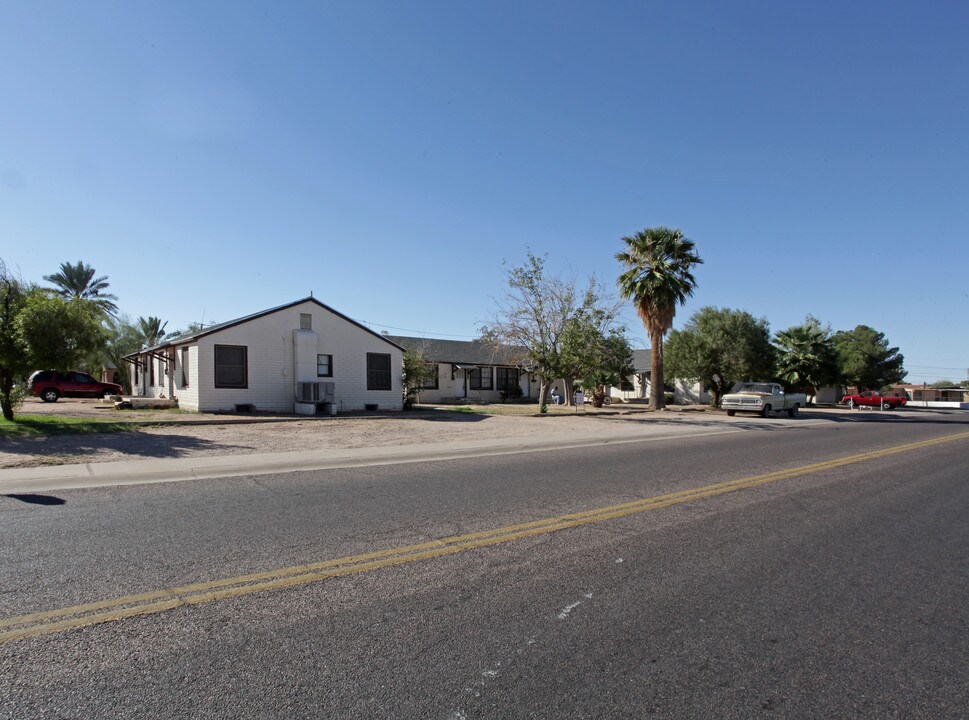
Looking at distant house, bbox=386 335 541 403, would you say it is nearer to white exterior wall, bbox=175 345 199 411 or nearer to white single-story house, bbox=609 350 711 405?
white single-story house, bbox=609 350 711 405

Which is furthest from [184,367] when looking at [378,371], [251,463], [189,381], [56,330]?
[251,463]

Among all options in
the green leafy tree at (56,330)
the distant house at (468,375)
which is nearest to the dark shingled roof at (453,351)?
the distant house at (468,375)

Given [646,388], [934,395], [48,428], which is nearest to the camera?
[48,428]

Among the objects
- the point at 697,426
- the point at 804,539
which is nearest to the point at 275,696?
the point at 804,539

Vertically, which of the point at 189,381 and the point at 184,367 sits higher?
the point at 184,367

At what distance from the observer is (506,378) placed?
43.9 meters

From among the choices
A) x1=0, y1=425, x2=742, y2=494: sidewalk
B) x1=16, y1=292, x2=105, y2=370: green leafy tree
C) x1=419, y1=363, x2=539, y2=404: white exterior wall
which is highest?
x1=16, y1=292, x2=105, y2=370: green leafy tree

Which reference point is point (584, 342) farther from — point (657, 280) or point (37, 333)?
point (37, 333)

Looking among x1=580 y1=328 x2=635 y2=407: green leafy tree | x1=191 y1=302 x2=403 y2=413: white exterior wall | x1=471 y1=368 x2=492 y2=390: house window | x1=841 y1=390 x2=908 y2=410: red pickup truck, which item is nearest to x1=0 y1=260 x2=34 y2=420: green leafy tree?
x1=191 y1=302 x2=403 y2=413: white exterior wall

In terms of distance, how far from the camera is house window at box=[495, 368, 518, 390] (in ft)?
143

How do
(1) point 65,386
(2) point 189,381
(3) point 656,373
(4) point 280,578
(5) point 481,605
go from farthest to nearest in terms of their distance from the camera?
1. (3) point 656,373
2. (1) point 65,386
3. (2) point 189,381
4. (4) point 280,578
5. (5) point 481,605

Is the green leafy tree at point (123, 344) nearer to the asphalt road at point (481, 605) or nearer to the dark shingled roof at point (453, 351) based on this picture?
the dark shingled roof at point (453, 351)

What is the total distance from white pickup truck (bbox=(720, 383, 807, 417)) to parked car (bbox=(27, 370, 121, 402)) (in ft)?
109

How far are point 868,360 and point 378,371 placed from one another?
49.0m
